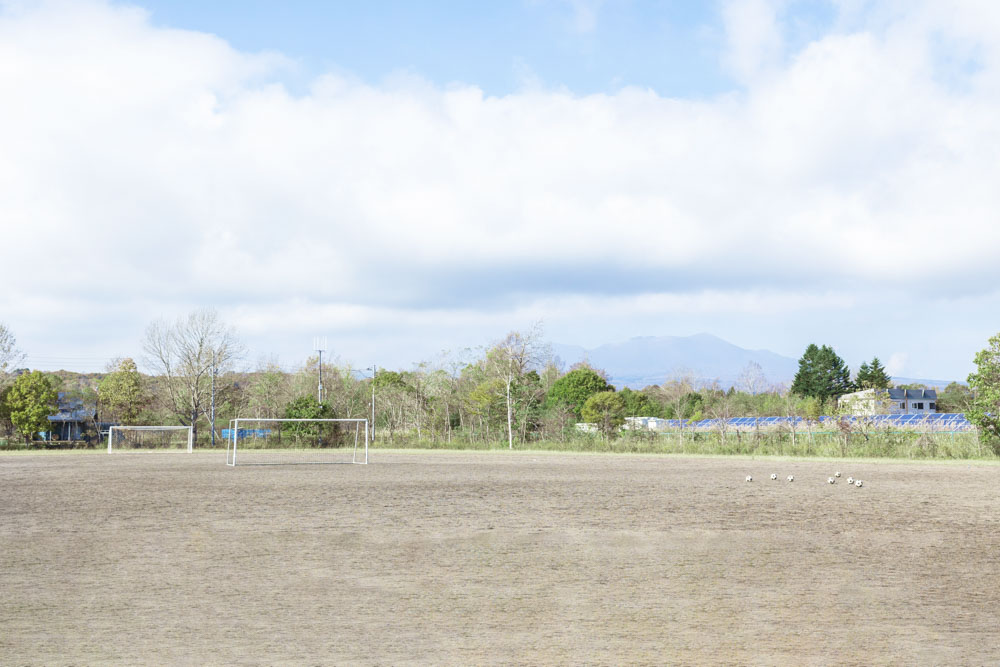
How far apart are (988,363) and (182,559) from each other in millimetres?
25705

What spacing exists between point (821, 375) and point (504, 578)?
8255 centimetres

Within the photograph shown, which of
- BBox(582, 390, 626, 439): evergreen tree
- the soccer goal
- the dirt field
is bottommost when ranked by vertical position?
the dirt field

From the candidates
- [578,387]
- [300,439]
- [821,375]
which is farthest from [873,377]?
[300,439]

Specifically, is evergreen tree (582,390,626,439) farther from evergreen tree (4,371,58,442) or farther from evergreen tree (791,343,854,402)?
evergreen tree (791,343,854,402)

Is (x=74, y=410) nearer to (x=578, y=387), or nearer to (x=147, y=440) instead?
(x=147, y=440)

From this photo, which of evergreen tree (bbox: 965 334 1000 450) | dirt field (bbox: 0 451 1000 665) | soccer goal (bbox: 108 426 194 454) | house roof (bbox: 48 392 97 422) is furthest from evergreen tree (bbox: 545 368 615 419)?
dirt field (bbox: 0 451 1000 665)

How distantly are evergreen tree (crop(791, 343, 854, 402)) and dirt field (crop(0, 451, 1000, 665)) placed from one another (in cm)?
7133

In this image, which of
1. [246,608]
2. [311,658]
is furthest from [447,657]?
[246,608]

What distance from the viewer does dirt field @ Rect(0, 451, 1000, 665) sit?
5523 millimetres

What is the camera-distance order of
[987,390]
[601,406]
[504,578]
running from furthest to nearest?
1. [601,406]
2. [987,390]
3. [504,578]

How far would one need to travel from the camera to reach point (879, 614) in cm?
645

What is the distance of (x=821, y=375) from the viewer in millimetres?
84250

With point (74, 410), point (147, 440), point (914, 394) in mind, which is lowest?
point (147, 440)

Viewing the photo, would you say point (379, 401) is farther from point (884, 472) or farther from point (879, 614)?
point (879, 614)
